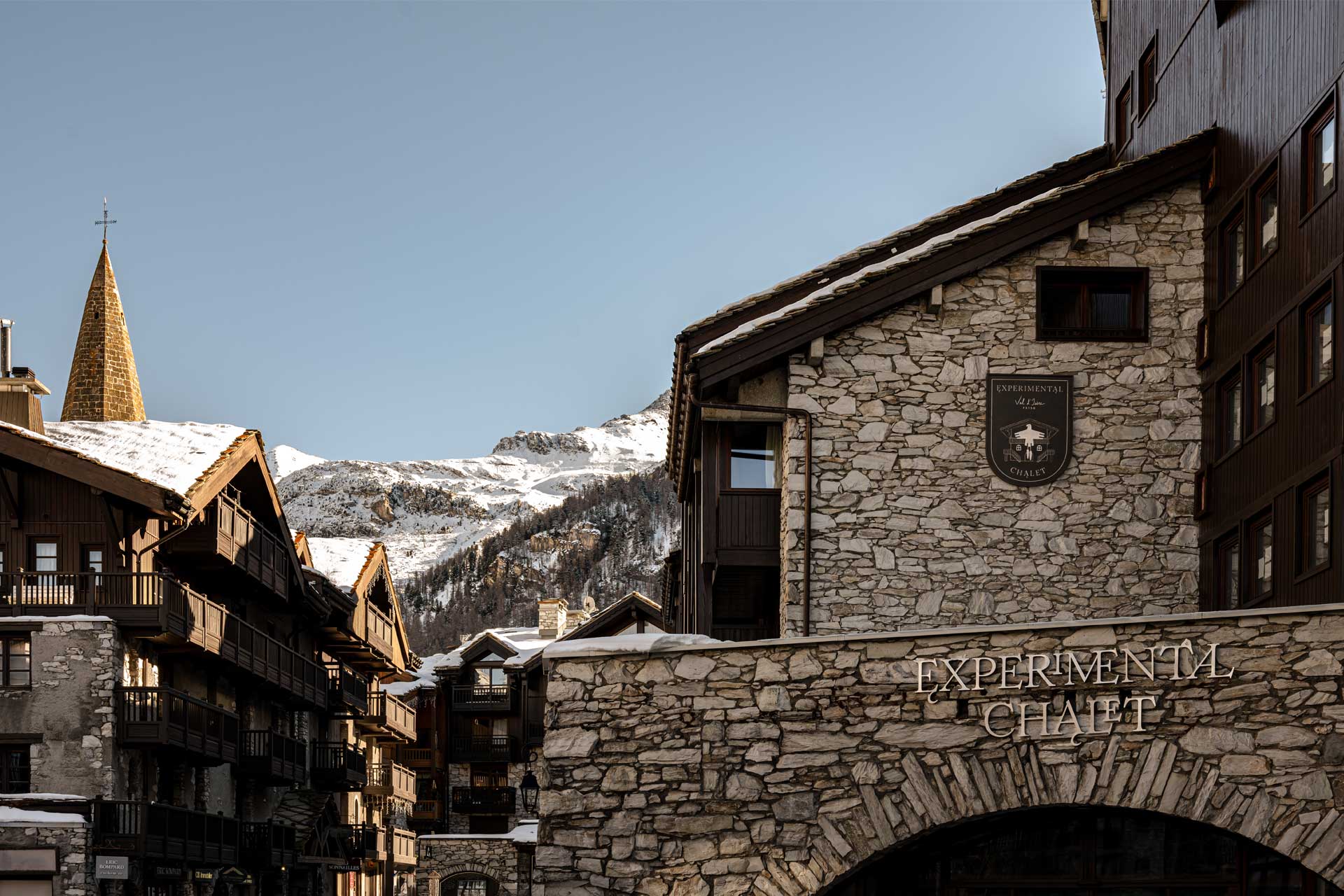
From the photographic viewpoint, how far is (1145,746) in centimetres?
1614

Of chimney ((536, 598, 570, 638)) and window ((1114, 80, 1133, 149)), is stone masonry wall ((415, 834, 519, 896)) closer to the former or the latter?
chimney ((536, 598, 570, 638))

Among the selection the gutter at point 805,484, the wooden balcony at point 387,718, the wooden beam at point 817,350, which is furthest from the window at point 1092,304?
the wooden balcony at point 387,718

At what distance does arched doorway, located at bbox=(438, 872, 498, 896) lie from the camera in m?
58.2

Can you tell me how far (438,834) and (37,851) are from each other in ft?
87.9

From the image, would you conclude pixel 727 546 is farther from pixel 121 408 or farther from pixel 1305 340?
pixel 121 408

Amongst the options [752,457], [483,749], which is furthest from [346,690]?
[752,457]

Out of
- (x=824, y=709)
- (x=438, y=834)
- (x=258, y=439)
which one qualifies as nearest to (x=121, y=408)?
(x=258, y=439)

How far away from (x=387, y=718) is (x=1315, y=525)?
41.2 m

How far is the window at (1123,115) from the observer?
88.4 feet

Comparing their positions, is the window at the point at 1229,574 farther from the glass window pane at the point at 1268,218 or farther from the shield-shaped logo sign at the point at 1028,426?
the glass window pane at the point at 1268,218

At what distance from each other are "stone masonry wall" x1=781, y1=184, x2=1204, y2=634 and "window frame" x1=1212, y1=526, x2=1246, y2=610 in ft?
1.68

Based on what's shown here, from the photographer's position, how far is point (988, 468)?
22.6 m

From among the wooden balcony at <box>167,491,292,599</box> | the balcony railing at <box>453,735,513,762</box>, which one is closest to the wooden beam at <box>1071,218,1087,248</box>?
the wooden balcony at <box>167,491,292,599</box>

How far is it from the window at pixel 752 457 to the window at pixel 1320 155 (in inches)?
295
